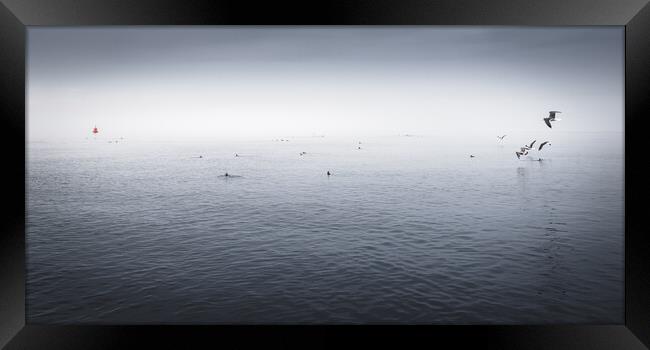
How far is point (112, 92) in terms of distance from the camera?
217 ft

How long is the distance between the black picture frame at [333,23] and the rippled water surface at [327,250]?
4.39 metres

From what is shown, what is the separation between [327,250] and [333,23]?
10.9 m

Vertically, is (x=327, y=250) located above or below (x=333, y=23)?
below

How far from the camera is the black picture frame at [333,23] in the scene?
3615 millimetres

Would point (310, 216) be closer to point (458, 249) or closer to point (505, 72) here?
point (458, 249)

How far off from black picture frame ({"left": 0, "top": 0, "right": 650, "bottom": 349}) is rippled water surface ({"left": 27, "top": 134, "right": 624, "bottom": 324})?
4387 mm

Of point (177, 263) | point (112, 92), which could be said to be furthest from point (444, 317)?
point (112, 92)

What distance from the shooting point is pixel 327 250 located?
14.0 m

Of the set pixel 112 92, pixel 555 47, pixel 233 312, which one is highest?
pixel 555 47

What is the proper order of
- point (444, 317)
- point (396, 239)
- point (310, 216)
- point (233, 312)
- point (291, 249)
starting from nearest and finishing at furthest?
point (444, 317)
point (233, 312)
point (291, 249)
point (396, 239)
point (310, 216)

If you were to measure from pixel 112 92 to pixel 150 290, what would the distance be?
63454mm

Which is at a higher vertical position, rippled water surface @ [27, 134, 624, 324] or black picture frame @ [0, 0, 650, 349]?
black picture frame @ [0, 0, 650, 349]

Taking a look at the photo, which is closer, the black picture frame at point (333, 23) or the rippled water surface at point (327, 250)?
the black picture frame at point (333, 23)

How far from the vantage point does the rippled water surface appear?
902 cm
